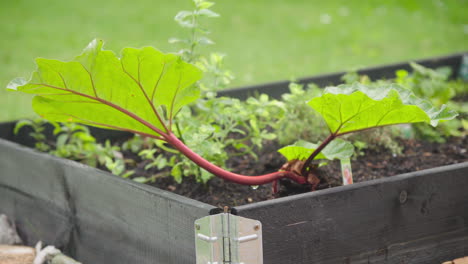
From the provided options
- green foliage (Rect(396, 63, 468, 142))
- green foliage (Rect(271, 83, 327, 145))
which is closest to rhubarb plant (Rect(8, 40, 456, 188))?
green foliage (Rect(271, 83, 327, 145))

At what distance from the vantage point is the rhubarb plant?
192 centimetres

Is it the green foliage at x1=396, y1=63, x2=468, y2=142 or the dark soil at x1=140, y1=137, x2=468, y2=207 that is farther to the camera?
the green foliage at x1=396, y1=63, x2=468, y2=142

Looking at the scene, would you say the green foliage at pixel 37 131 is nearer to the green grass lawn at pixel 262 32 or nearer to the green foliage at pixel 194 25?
the green foliage at pixel 194 25

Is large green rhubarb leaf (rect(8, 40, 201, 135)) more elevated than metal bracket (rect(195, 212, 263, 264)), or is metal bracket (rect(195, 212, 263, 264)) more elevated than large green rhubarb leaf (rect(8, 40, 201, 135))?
large green rhubarb leaf (rect(8, 40, 201, 135))

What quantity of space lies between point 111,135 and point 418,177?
1.95 metres

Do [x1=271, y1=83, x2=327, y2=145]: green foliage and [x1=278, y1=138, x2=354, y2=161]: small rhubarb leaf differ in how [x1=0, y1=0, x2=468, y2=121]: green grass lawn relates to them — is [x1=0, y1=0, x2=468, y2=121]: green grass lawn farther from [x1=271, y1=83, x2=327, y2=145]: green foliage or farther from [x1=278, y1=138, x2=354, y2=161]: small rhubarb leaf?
[x1=278, y1=138, x2=354, y2=161]: small rhubarb leaf

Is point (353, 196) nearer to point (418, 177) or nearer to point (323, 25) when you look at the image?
point (418, 177)

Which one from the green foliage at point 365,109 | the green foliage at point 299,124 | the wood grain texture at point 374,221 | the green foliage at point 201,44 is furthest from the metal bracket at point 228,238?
the green foliage at point 299,124

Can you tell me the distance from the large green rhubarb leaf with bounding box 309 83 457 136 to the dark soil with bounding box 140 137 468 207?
33 centimetres

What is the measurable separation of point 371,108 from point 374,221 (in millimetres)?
397

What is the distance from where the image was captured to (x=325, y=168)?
2689 millimetres

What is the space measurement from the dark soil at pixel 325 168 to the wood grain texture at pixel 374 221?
11.2 inches

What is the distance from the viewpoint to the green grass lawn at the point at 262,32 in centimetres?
716

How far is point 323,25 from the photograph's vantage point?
379 inches
